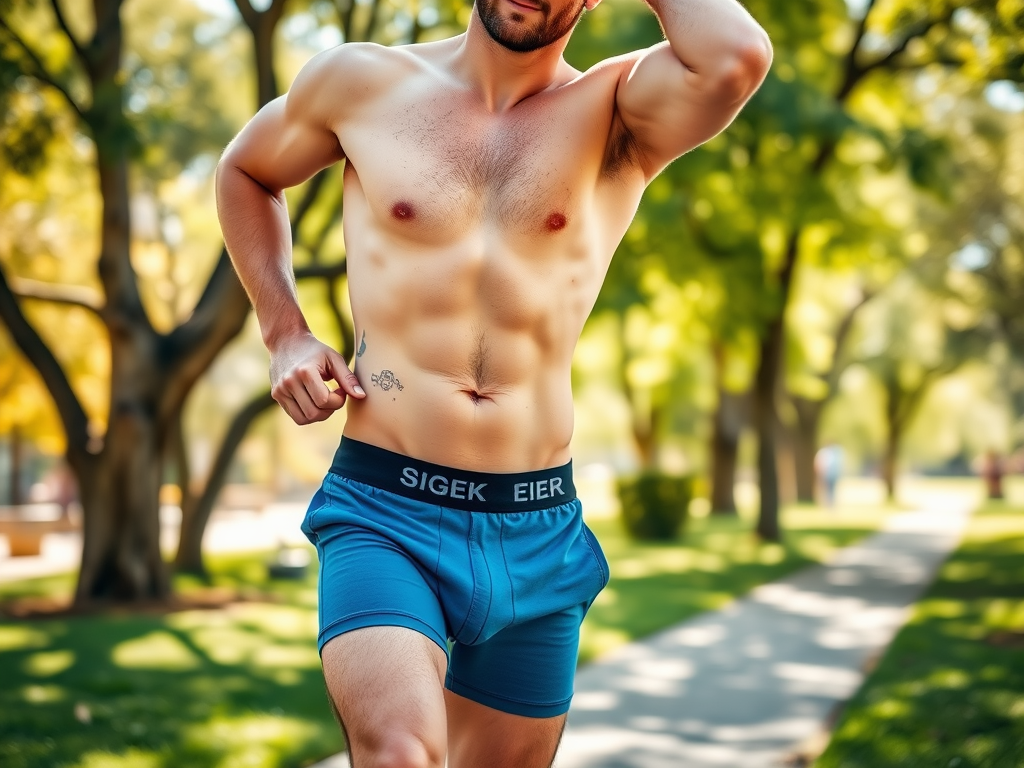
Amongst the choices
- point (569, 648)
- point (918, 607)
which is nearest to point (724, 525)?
point (918, 607)

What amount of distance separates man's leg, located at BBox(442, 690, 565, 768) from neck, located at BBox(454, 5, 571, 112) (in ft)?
4.44

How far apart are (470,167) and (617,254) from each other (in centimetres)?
1094

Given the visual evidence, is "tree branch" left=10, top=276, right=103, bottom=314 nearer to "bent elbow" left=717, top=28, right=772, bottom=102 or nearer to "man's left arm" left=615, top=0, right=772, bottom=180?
"man's left arm" left=615, top=0, right=772, bottom=180

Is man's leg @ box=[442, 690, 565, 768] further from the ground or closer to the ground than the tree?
closer to the ground

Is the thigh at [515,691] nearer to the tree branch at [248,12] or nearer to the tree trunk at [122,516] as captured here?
the tree trunk at [122,516]

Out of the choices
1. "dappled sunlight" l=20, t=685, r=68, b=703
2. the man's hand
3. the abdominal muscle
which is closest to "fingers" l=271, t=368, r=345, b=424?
the man's hand

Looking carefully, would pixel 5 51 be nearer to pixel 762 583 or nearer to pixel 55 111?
pixel 55 111

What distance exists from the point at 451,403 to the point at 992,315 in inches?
1142

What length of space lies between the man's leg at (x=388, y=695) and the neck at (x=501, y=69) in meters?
1.16

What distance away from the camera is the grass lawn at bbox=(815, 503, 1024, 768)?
5309 mm

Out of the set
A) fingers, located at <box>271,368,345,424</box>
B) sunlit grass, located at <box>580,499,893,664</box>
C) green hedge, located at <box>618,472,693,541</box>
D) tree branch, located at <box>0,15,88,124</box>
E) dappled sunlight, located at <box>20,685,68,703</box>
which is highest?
tree branch, located at <box>0,15,88,124</box>

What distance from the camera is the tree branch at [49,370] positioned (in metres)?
11.0

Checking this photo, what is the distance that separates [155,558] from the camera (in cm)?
1148

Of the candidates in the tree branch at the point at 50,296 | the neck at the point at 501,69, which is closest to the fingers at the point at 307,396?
the neck at the point at 501,69
